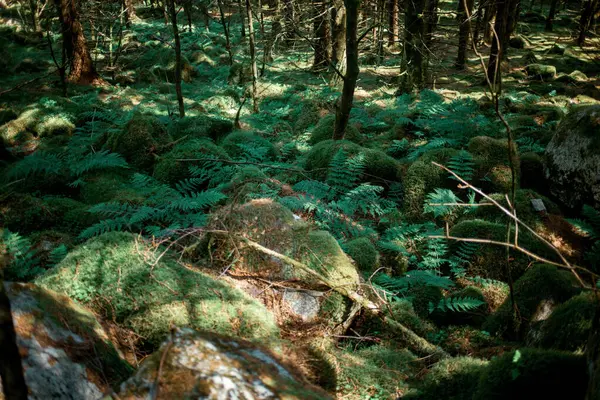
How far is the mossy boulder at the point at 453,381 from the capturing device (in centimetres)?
244

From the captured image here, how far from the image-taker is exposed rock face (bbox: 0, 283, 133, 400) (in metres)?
1.87

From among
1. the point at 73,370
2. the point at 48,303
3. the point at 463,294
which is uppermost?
the point at 48,303

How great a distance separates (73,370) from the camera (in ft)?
6.48

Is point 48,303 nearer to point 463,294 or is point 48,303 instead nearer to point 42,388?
point 42,388

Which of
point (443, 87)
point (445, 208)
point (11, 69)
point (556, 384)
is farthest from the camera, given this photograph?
point (11, 69)

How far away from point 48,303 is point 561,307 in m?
3.23

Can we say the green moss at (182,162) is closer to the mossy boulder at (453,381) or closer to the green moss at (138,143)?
the green moss at (138,143)

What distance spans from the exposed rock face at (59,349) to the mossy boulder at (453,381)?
187cm

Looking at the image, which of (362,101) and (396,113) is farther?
(362,101)

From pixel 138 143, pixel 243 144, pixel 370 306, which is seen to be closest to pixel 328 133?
pixel 243 144

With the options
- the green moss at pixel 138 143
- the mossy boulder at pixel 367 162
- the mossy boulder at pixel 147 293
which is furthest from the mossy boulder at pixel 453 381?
the green moss at pixel 138 143

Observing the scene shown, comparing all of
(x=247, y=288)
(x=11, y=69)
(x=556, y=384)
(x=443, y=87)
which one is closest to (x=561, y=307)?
(x=556, y=384)

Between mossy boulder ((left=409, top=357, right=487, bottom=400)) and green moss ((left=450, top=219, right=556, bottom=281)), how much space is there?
218cm

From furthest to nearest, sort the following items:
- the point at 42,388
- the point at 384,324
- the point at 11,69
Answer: the point at 11,69 < the point at 384,324 < the point at 42,388
